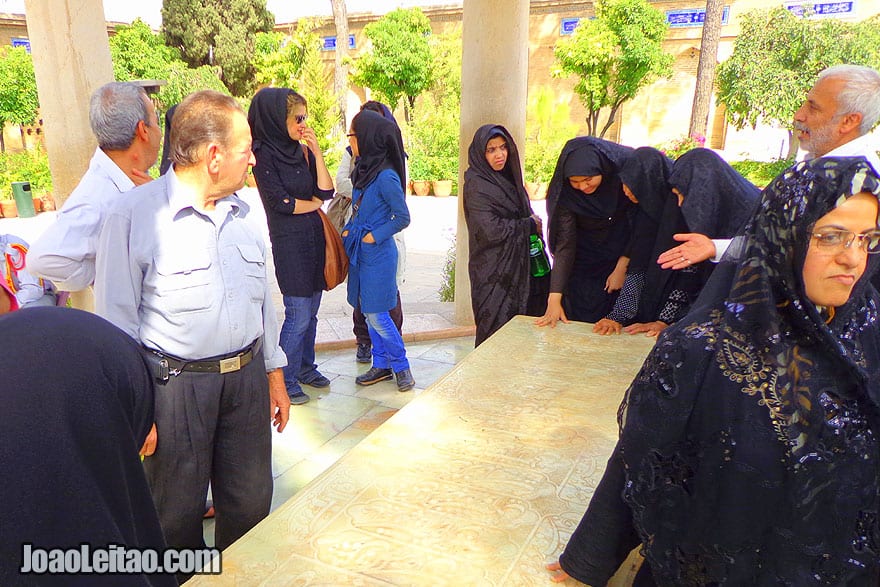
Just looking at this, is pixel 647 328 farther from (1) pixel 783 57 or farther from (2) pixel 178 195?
(1) pixel 783 57

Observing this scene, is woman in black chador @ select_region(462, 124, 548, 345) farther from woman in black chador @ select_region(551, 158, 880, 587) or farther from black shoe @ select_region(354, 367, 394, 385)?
woman in black chador @ select_region(551, 158, 880, 587)

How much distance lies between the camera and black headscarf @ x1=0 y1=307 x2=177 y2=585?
0.83 meters

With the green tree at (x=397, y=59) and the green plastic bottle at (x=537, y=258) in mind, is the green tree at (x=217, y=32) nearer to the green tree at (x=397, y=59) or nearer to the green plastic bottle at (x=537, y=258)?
the green tree at (x=397, y=59)

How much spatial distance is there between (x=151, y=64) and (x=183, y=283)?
20304mm

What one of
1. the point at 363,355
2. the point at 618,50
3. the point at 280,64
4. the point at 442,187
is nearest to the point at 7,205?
the point at 442,187

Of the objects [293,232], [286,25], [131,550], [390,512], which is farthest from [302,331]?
[286,25]

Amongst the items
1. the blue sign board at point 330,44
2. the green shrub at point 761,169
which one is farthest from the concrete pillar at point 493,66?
the blue sign board at point 330,44

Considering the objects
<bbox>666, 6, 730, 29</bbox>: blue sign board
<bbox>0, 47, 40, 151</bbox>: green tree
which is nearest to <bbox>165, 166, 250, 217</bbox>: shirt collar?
<bbox>0, 47, 40, 151</bbox>: green tree

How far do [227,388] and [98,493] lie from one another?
1032mm

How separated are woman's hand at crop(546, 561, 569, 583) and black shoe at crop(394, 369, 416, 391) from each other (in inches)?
98.3

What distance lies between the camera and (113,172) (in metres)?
2.13

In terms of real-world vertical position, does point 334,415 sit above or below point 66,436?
below

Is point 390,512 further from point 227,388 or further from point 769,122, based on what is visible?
point 769,122

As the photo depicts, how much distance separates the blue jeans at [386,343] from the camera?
12.5ft
